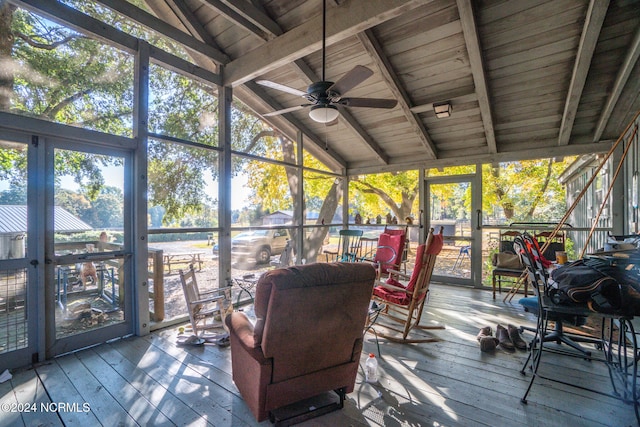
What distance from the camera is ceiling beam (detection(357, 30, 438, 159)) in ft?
11.9

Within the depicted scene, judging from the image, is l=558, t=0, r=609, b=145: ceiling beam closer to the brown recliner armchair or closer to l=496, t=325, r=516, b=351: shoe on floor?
l=496, t=325, r=516, b=351: shoe on floor

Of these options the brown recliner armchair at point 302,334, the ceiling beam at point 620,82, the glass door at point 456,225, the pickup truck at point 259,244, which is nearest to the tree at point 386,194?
the glass door at point 456,225

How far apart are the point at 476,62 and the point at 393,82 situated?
103 centimetres

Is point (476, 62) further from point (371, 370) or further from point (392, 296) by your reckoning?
point (371, 370)

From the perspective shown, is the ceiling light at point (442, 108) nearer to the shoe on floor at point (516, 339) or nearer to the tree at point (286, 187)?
the tree at point (286, 187)

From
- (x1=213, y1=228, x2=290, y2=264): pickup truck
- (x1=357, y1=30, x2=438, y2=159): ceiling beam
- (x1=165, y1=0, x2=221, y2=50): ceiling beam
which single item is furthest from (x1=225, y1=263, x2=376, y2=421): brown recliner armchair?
(x1=165, y1=0, x2=221, y2=50): ceiling beam

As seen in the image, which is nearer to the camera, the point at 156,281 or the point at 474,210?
the point at 156,281

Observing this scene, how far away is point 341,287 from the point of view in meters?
1.95

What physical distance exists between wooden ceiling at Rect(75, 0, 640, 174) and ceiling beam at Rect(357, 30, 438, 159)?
0.01m

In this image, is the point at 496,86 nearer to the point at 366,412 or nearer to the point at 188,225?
the point at 366,412

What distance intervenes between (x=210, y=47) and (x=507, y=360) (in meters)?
5.14

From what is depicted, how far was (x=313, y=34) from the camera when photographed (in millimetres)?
3359

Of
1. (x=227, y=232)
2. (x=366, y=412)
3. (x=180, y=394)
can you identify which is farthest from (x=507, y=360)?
(x=227, y=232)

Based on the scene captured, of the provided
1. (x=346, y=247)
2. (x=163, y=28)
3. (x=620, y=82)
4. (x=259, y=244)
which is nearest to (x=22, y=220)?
(x=163, y=28)
